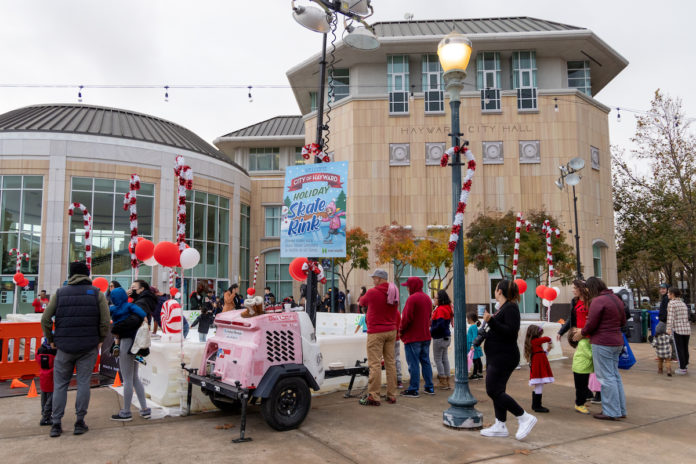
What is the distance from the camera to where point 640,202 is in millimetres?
37344

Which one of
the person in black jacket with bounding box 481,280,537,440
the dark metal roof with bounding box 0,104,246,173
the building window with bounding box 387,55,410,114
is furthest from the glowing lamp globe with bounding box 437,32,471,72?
the building window with bounding box 387,55,410,114

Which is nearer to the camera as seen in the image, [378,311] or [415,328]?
[378,311]

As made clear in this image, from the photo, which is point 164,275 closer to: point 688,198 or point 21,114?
point 21,114

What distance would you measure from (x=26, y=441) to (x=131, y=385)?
1.34 metres

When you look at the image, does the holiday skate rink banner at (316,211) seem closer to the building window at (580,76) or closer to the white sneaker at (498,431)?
the white sneaker at (498,431)

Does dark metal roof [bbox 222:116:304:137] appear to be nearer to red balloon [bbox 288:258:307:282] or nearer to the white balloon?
red balloon [bbox 288:258:307:282]

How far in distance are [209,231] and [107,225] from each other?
21.9 feet

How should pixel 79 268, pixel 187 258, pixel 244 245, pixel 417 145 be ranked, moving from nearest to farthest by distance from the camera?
1. pixel 79 268
2. pixel 187 258
3. pixel 417 145
4. pixel 244 245

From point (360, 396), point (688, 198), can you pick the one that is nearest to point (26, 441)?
point (360, 396)

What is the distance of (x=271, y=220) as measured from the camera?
133 feet

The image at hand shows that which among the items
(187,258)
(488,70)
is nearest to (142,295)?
(187,258)

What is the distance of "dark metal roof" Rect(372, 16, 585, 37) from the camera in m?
35.1

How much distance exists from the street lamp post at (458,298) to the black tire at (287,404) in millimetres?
1883

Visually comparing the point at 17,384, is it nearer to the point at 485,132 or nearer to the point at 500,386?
the point at 500,386
